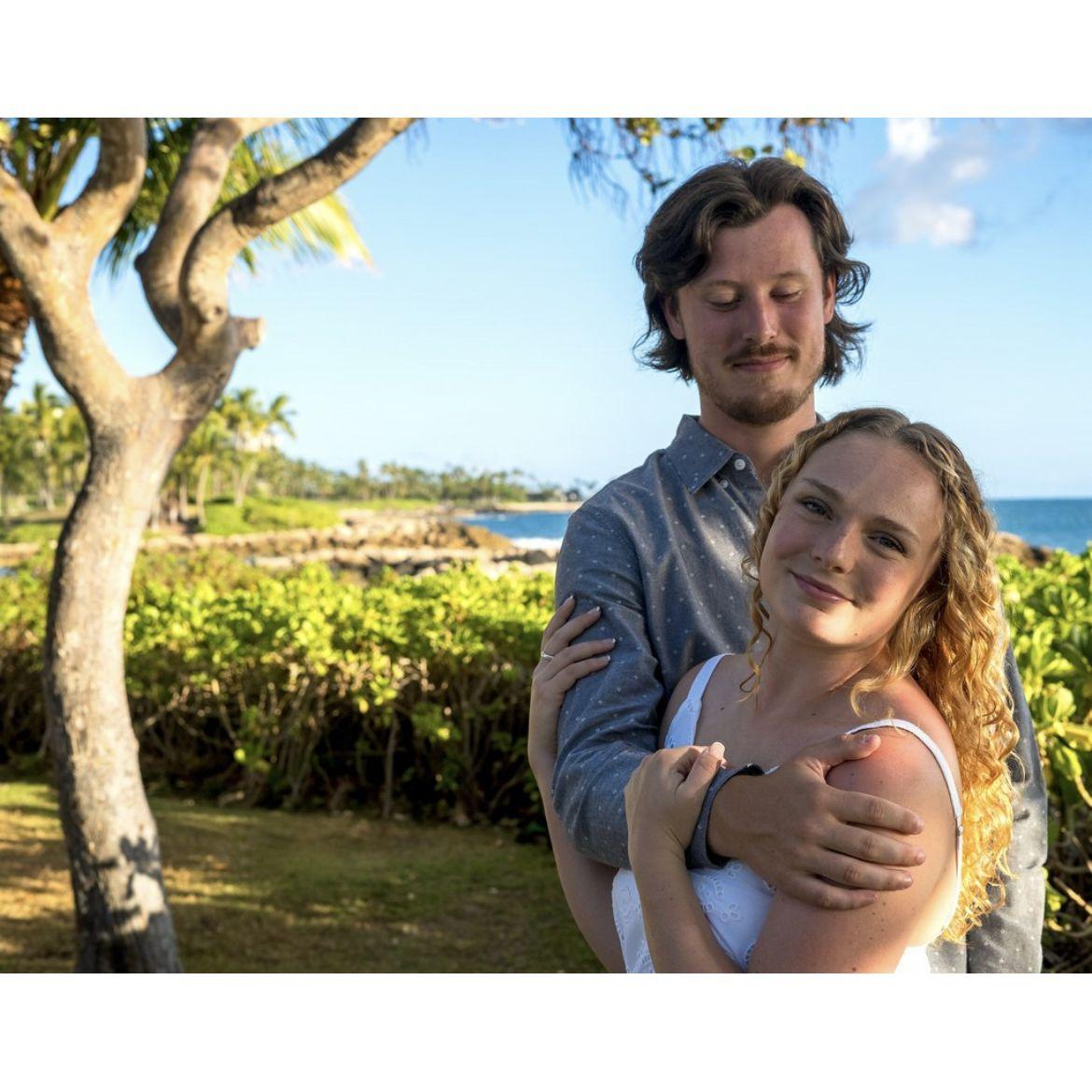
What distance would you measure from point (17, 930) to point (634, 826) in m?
4.59

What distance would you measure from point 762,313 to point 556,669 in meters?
0.61

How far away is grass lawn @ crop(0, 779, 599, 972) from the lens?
187 inches

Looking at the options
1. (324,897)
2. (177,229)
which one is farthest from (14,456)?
(177,229)

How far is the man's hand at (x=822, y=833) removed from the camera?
119cm

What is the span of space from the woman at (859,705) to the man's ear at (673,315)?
1.51 ft

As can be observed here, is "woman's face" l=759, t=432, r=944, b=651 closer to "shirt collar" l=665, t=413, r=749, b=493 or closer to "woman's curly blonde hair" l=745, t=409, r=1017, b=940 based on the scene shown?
"woman's curly blonde hair" l=745, t=409, r=1017, b=940

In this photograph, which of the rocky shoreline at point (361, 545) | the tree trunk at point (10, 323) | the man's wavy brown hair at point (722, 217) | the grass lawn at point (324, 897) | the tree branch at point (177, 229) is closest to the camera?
the man's wavy brown hair at point (722, 217)

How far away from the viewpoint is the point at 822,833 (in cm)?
121

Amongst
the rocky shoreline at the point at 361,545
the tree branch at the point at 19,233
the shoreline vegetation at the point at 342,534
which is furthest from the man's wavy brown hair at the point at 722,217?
the rocky shoreline at the point at 361,545

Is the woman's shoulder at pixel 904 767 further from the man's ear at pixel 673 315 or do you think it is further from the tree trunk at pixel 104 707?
the tree trunk at pixel 104 707

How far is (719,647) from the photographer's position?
66.7 inches

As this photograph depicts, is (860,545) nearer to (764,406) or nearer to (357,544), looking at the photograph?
(764,406)
